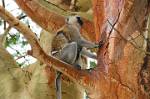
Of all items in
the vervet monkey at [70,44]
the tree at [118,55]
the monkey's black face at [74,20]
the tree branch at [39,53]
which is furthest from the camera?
the monkey's black face at [74,20]

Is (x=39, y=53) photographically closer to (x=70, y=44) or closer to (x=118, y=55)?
(x=118, y=55)

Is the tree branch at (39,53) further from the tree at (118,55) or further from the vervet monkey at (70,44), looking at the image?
the vervet monkey at (70,44)

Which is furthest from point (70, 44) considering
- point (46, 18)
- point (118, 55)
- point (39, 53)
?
point (39, 53)

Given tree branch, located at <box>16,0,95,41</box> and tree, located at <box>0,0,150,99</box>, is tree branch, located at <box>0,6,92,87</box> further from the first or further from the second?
tree branch, located at <box>16,0,95,41</box>

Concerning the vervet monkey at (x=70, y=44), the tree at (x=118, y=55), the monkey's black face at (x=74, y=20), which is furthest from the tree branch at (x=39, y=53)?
the monkey's black face at (x=74, y=20)

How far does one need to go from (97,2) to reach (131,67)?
32.4 inches

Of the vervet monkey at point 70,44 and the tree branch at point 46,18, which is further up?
the tree branch at point 46,18

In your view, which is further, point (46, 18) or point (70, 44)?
point (46, 18)

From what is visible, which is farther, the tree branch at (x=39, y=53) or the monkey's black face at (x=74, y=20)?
the monkey's black face at (x=74, y=20)

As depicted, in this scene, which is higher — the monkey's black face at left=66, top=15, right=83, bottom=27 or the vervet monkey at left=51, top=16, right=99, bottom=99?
the monkey's black face at left=66, top=15, right=83, bottom=27

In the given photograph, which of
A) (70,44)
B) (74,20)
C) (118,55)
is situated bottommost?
(118,55)

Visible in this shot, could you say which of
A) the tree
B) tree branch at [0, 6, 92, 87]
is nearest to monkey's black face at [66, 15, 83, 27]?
the tree

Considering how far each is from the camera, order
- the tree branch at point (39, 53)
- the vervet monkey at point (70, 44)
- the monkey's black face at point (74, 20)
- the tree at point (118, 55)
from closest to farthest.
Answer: the tree branch at point (39, 53) → the tree at point (118, 55) → the vervet monkey at point (70, 44) → the monkey's black face at point (74, 20)

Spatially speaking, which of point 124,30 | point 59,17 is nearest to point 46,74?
point 59,17
